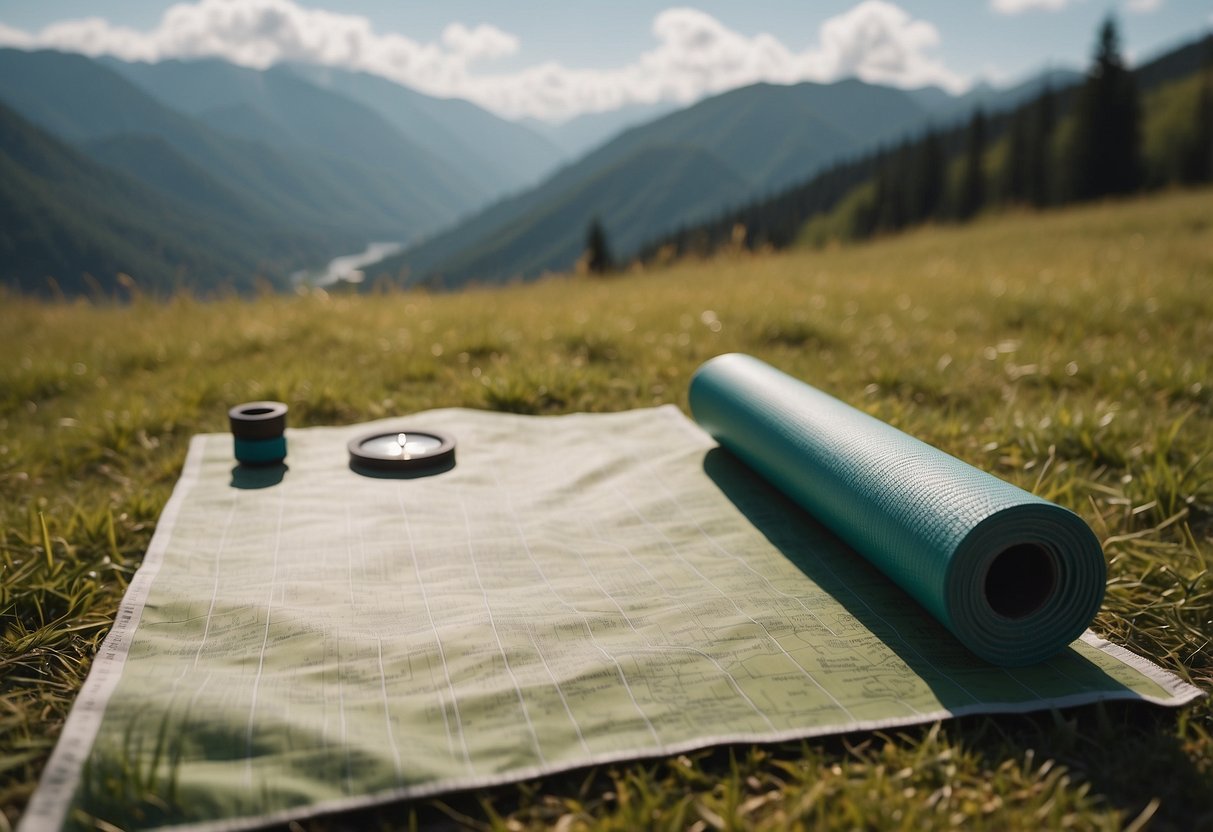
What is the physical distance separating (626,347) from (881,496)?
11.2ft

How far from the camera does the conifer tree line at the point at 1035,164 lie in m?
36.4

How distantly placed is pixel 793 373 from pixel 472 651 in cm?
337

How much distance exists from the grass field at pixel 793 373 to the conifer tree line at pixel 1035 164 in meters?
3.84

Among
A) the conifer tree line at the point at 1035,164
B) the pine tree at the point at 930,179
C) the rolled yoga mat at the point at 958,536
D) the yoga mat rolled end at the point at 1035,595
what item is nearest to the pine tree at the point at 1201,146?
the conifer tree line at the point at 1035,164

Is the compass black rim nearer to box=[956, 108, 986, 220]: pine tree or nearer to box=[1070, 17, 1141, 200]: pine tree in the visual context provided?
box=[1070, 17, 1141, 200]: pine tree

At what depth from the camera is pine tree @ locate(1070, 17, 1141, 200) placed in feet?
118

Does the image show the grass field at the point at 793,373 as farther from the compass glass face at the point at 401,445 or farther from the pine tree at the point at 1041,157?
the pine tree at the point at 1041,157

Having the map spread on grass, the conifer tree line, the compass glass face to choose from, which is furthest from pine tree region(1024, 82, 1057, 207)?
the map spread on grass

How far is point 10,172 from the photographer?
354 ft

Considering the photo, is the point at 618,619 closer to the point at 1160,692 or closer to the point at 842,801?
the point at 842,801

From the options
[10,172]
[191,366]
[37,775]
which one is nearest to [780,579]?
[37,775]

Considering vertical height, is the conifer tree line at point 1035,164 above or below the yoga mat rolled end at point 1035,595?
above

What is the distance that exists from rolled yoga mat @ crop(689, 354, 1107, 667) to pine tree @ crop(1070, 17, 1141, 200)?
42.4 metres

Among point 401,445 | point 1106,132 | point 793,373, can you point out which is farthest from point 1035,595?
point 1106,132
